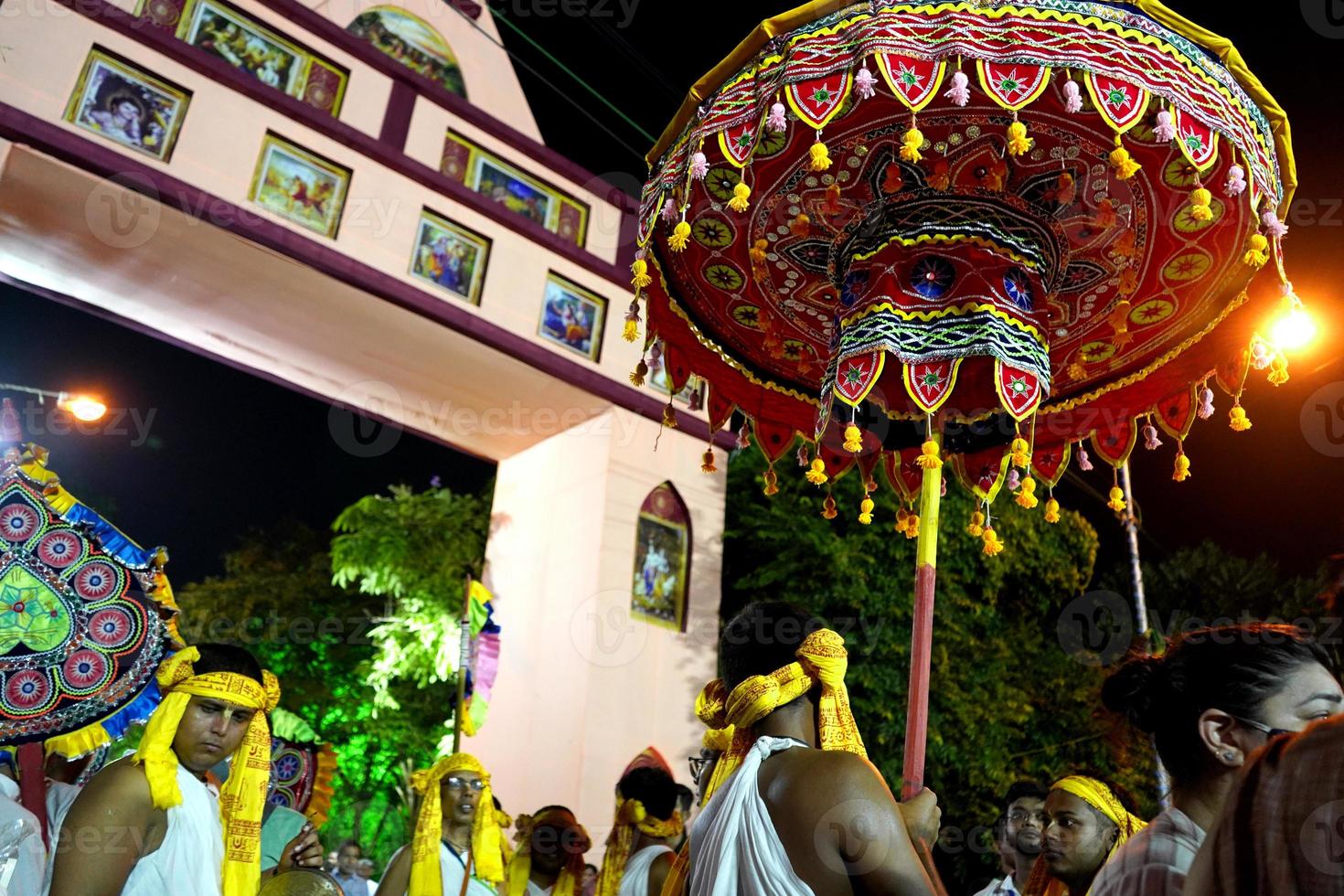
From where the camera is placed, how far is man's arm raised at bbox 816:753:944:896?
2197 millimetres

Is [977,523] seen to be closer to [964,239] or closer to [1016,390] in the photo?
[1016,390]

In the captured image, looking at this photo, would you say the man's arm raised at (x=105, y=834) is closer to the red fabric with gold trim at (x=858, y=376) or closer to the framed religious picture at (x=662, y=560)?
the red fabric with gold trim at (x=858, y=376)

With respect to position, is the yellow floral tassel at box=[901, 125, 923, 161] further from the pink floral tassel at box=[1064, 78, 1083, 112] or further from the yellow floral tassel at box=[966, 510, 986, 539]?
the yellow floral tassel at box=[966, 510, 986, 539]

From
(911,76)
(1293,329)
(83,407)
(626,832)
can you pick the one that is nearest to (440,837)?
(626,832)

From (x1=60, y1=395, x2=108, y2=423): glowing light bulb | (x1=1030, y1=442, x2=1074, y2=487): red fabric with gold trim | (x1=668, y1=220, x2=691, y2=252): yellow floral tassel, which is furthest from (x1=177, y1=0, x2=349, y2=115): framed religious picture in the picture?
(x1=1030, y1=442, x2=1074, y2=487): red fabric with gold trim

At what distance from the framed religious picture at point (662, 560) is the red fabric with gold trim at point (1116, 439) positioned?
538 centimetres

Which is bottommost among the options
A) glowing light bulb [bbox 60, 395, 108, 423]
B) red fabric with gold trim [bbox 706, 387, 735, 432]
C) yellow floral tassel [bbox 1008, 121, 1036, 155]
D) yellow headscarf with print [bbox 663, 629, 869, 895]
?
yellow headscarf with print [bbox 663, 629, 869, 895]

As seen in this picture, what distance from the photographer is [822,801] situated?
2295 mm

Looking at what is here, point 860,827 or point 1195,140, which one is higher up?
point 1195,140

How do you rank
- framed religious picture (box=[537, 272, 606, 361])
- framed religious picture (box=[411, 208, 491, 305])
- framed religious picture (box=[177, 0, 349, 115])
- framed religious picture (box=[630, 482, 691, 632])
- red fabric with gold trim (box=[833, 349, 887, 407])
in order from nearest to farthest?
red fabric with gold trim (box=[833, 349, 887, 407])
framed religious picture (box=[177, 0, 349, 115])
framed religious picture (box=[411, 208, 491, 305])
framed religious picture (box=[630, 482, 691, 632])
framed religious picture (box=[537, 272, 606, 361])

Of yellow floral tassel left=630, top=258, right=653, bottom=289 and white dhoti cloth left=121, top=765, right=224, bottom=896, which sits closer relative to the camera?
white dhoti cloth left=121, top=765, right=224, bottom=896

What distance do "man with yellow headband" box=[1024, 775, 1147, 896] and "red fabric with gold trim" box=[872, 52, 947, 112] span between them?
8.22ft

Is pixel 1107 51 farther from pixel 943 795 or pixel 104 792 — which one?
pixel 943 795

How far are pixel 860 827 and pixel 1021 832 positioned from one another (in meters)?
2.72
